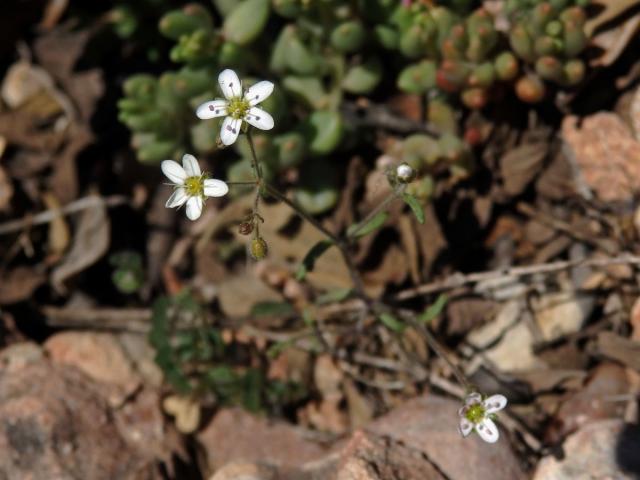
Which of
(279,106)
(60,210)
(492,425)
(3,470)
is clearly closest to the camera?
(492,425)

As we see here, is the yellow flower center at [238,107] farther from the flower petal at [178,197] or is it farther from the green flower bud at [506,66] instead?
the green flower bud at [506,66]

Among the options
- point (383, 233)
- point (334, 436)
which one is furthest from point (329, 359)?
point (383, 233)

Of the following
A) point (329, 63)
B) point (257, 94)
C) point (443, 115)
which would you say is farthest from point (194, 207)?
point (443, 115)

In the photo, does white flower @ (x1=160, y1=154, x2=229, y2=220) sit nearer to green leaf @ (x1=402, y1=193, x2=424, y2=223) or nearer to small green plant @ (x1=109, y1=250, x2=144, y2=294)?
green leaf @ (x1=402, y1=193, x2=424, y2=223)

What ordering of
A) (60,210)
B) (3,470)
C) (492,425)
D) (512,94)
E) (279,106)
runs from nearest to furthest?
(492,425) → (3,470) → (279,106) → (512,94) → (60,210)

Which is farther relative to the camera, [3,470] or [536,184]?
[536,184]

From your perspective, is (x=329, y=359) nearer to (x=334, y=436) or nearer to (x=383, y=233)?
(x=334, y=436)

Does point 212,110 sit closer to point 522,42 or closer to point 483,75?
point 483,75

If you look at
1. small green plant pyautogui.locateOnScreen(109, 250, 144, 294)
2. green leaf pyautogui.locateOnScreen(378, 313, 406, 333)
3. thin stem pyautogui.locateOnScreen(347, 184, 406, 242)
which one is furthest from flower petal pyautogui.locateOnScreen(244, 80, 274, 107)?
small green plant pyautogui.locateOnScreen(109, 250, 144, 294)

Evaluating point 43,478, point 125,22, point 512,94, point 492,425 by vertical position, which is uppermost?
point 125,22
